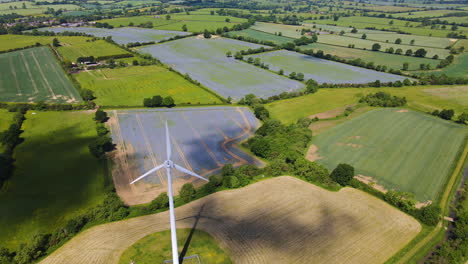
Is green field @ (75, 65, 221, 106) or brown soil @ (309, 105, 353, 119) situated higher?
brown soil @ (309, 105, 353, 119)

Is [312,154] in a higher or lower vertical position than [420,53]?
lower

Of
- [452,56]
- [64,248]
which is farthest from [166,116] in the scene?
[452,56]

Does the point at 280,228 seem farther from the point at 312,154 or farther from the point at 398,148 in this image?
the point at 398,148

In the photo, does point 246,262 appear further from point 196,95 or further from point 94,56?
point 94,56

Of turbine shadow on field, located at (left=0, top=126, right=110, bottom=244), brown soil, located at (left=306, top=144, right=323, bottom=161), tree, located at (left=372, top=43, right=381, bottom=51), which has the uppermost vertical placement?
tree, located at (left=372, top=43, right=381, bottom=51)

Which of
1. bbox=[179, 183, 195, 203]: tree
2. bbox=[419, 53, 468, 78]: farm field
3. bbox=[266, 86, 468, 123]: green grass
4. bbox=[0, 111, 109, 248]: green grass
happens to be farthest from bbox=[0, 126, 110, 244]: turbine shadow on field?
bbox=[419, 53, 468, 78]: farm field

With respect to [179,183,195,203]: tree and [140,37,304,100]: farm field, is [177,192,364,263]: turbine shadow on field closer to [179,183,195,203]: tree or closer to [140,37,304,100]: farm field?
[179,183,195,203]: tree

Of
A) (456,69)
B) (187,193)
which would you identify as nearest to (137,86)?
(187,193)
